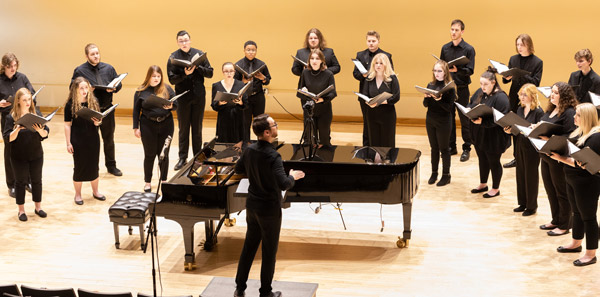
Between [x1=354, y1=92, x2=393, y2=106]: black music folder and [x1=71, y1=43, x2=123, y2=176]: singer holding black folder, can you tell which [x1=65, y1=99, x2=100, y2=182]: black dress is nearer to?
[x1=71, y1=43, x2=123, y2=176]: singer holding black folder

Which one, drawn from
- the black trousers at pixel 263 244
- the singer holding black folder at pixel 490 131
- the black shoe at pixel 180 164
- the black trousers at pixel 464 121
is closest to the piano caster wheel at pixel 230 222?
the black trousers at pixel 263 244


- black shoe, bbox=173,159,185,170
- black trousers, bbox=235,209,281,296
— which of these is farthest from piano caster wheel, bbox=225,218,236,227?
black shoe, bbox=173,159,185,170

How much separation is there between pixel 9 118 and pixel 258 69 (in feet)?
8.42

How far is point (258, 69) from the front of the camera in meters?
7.83

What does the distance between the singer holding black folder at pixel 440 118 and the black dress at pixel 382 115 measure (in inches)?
14.0

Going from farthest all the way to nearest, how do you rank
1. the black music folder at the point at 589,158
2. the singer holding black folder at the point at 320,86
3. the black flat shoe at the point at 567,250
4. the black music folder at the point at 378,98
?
the singer holding black folder at the point at 320,86 → the black music folder at the point at 378,98 → the black flat shoe at the point at 567,250 → the black music folder at the point at 589,158

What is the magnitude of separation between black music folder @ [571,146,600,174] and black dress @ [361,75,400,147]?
104 inches

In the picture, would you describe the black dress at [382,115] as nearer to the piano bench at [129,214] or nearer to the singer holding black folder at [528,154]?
the singer holding black folder at [528,154]

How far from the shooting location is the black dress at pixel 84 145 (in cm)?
680

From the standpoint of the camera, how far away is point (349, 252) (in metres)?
5.98

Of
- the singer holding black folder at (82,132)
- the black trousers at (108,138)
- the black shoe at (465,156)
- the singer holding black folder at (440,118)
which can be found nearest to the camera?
the singer holding black folder at (82,132)

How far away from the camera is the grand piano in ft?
17.7

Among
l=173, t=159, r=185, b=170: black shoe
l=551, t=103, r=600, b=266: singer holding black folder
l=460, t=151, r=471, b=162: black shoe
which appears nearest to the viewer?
l=551, t=103, r=600, b=266: singer holding black folder

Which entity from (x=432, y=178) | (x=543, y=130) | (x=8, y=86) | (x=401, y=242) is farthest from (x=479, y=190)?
(x=8, y=86)
